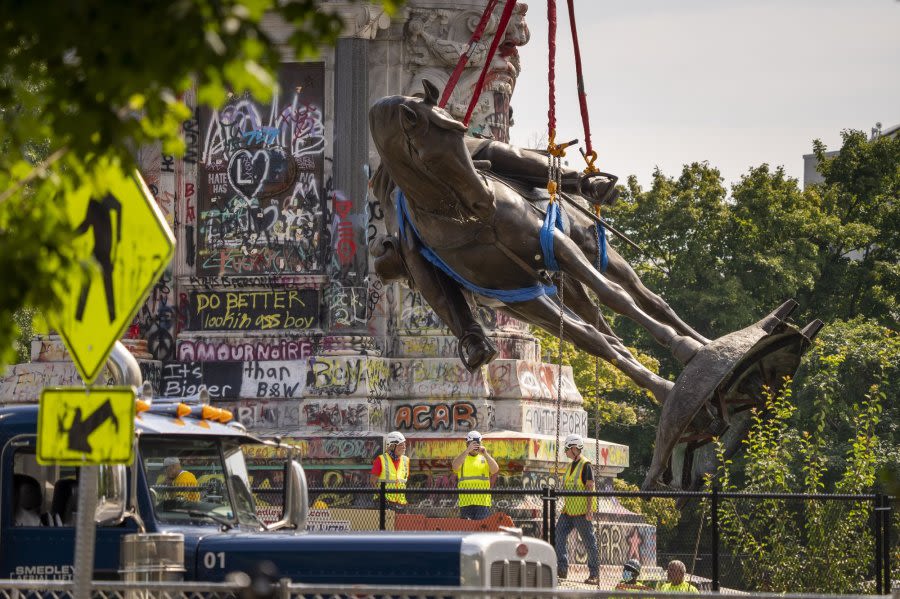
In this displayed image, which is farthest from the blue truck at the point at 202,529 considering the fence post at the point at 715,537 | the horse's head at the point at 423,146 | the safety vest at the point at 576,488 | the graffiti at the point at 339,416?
the graffiti at the point at 339,416

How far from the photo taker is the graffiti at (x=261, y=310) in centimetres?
2486

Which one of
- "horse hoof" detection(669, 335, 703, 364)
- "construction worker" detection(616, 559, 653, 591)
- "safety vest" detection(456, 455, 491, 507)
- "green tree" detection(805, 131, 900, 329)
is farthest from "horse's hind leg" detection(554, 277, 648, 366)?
Result: "green tree" detection(805, 131, 900, 329)

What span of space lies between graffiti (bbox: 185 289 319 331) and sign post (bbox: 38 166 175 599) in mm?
17055

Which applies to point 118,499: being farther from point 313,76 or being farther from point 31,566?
point 313,76

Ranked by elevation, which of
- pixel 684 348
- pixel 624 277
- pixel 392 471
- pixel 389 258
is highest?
pixel 389 258

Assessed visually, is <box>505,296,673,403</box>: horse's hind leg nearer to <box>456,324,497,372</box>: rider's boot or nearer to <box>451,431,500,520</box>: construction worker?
<box>456,324,497,372</box>: rider's boot

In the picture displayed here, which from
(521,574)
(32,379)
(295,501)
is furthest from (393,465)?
(521,574)

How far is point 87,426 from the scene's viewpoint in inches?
300

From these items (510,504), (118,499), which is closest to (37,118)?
(118,499)

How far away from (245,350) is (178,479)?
1399 cm

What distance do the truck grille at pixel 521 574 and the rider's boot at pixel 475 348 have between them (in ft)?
11.2

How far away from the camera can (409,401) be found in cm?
2441

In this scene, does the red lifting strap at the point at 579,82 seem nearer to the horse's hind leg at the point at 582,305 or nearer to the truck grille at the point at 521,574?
the horse's hind leg at the point at 582,305

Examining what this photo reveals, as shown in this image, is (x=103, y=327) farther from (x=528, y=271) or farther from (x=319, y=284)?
(x=319, y=284)
